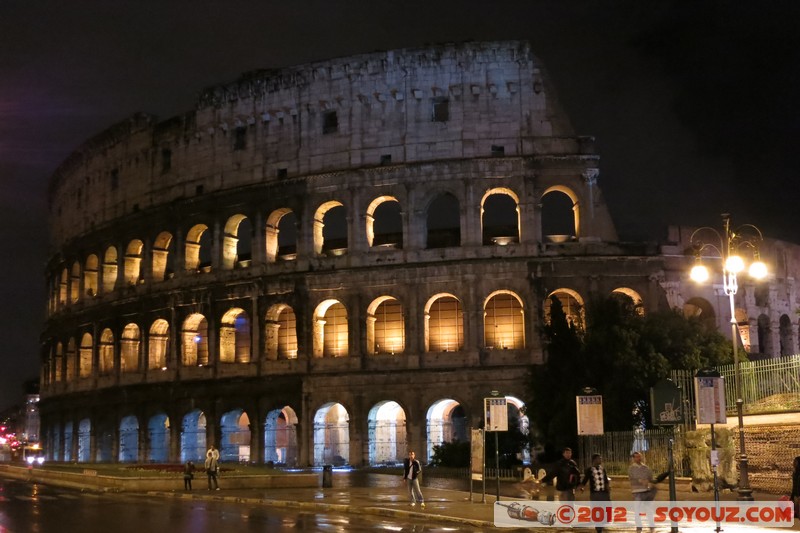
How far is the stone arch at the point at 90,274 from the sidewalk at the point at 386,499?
25889mm

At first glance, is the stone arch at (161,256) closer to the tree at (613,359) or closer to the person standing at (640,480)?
the tree at (613,359)

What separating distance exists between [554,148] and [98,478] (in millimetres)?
21808

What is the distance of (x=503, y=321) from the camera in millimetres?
37781

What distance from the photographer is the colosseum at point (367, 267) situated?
3662 cm

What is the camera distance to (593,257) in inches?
1430

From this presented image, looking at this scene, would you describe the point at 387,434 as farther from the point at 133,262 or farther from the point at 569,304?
the point at 133,262

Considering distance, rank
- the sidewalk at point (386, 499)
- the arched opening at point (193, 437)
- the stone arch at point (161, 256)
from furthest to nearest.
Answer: the stone arch at point (161, 256) → the arched opening at point (193, 437) → the sidewalk at point (386, 499)

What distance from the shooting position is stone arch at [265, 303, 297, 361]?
40.0m

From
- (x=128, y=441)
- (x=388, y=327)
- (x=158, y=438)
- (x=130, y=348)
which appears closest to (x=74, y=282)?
(x=130, y=348)

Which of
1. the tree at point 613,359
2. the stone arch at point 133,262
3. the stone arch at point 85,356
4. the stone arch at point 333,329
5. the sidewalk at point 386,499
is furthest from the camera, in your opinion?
the stone arch at point 85,356

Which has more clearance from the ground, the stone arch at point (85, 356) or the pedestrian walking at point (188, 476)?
the stone arch at point (85, 356)

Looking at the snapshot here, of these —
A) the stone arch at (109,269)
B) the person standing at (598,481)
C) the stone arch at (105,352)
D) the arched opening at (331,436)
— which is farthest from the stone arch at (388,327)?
the person standing at (598,481)

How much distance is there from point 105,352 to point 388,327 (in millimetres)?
18339

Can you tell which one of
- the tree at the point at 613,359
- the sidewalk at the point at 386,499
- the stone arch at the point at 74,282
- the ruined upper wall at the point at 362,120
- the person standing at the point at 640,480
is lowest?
the sidewalk at the point at 386,499
